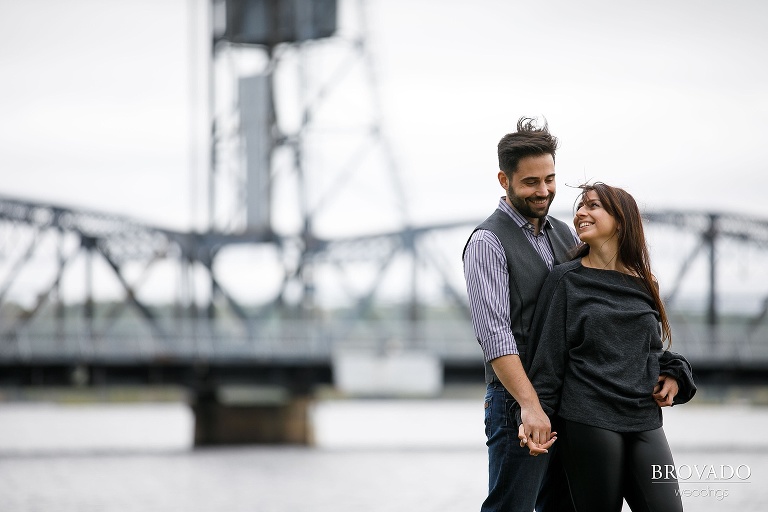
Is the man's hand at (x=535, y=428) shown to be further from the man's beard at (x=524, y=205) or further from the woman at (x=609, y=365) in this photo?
the man's beard at (x=524, y=205)

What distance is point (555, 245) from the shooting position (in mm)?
5414

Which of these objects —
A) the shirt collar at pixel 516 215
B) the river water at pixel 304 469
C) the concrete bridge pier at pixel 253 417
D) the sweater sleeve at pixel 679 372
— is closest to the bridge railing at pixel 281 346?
the concrete bridge pier at pixel 253 417

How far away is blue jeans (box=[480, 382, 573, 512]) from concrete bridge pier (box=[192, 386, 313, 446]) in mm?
31370

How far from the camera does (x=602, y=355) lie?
499 centimetres

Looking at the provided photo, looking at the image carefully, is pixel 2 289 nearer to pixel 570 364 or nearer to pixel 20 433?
pixel 20 433

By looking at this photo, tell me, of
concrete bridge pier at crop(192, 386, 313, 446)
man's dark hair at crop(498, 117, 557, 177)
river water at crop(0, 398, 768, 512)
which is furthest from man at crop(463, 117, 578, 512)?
concrete bridge pier at crop(192, 386, 313, 446)

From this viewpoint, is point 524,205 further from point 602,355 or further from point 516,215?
point 602,355

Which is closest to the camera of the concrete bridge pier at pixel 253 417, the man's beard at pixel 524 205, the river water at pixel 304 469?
the man's beard at pixel 524 205

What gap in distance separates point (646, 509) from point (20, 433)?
46.6 m

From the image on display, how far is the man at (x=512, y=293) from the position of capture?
5039 millimetres

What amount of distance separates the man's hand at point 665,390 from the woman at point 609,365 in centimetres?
2

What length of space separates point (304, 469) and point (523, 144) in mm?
23278

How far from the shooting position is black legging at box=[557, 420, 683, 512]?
4922mm

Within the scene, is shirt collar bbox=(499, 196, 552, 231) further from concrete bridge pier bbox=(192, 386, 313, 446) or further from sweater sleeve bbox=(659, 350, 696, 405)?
concrete bridge pier bbox=(192, 386, 313, 446)
